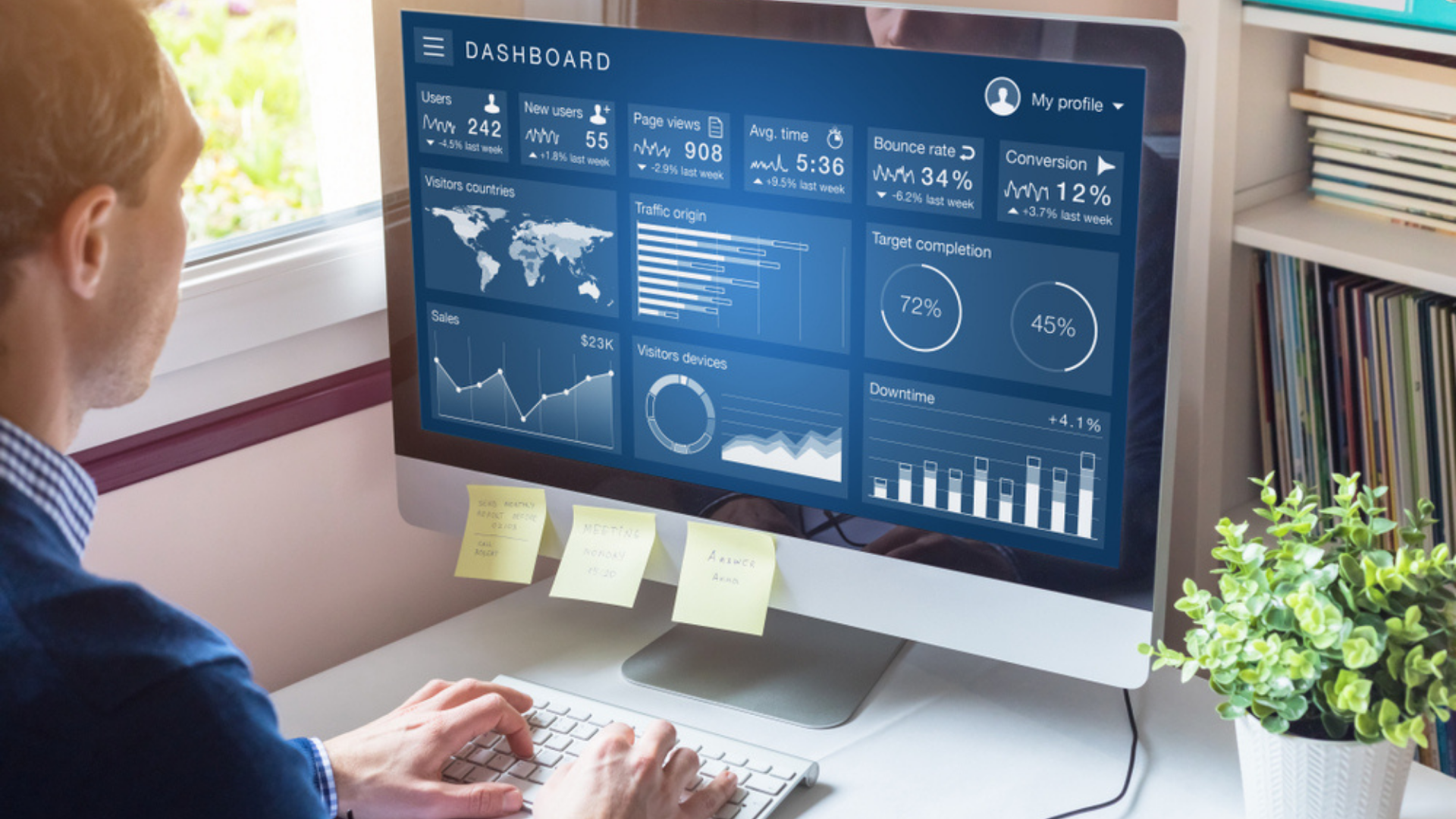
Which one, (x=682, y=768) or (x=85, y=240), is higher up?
(x=85, y=240)

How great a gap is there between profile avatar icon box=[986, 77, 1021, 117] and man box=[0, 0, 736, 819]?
516 mm

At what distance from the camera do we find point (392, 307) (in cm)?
120

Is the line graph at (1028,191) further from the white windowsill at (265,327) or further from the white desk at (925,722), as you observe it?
the white windowsill at (265,327)

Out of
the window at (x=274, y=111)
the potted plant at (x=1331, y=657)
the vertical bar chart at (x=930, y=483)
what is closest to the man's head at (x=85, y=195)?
the window at (x=274, y=111)

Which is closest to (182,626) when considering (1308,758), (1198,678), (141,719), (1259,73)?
(141,719)

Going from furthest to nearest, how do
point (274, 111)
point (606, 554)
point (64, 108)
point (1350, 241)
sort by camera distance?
point (1350, 241) → point (274, 111) → point (606, 554) → point (64, 108)

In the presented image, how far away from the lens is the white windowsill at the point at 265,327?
1159mm

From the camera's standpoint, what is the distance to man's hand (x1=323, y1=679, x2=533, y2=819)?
96 centimetres

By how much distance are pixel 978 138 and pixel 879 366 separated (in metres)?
0.18

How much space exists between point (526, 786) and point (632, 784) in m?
0.10

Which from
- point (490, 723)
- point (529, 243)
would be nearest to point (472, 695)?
point (490, 723)

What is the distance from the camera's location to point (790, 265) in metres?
1.02

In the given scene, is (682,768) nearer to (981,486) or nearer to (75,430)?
(981,486)

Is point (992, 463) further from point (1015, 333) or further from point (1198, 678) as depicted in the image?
point (1198, 678)
